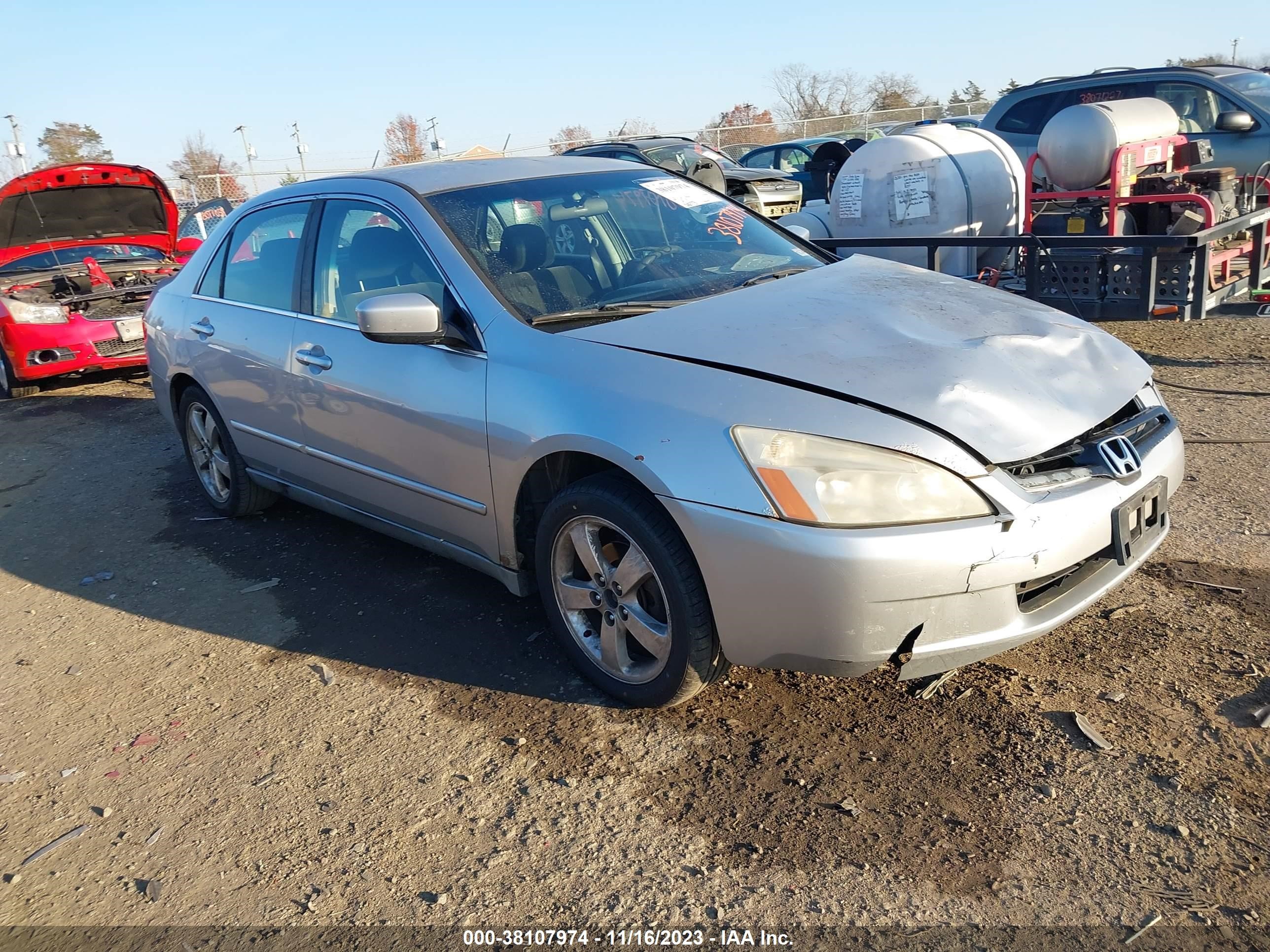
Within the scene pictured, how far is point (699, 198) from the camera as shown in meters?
4.44

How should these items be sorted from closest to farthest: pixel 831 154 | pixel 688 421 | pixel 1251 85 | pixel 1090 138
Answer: pixel 688 421, pixel 1090 138, pixel 1251 85, pixel 831 154

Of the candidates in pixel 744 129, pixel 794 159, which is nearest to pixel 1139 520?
pixel 794 159

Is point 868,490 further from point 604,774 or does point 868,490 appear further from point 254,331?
point 254,331

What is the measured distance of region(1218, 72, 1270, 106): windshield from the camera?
1022cm

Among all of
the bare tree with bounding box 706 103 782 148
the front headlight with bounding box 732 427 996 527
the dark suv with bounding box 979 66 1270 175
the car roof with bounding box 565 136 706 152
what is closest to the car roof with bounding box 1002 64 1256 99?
the dark suv with bounding box 979 66 1270 175

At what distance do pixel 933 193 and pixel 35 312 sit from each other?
7667 millimetres

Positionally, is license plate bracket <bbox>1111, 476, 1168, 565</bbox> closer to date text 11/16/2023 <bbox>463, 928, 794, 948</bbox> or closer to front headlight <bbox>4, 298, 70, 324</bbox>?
date text 11/16/2023 <bbox>463, 928, 794, 948</bbox>

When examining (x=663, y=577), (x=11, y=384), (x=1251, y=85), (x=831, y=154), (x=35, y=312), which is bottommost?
(x=11, y=384)

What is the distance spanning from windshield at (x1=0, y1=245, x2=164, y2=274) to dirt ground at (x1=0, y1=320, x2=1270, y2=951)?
6.36 metres

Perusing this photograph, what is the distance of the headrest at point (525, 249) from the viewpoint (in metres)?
3.73

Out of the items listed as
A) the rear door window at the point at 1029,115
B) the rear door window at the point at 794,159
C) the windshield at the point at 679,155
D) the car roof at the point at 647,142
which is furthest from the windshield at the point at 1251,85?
the rear door window at the point at 794,159

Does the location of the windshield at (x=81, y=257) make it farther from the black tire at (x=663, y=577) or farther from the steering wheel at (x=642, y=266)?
the black tire at (x=663, y=577)

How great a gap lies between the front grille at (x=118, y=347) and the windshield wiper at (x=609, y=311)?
698 centimetres

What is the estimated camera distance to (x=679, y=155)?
46.9ft
